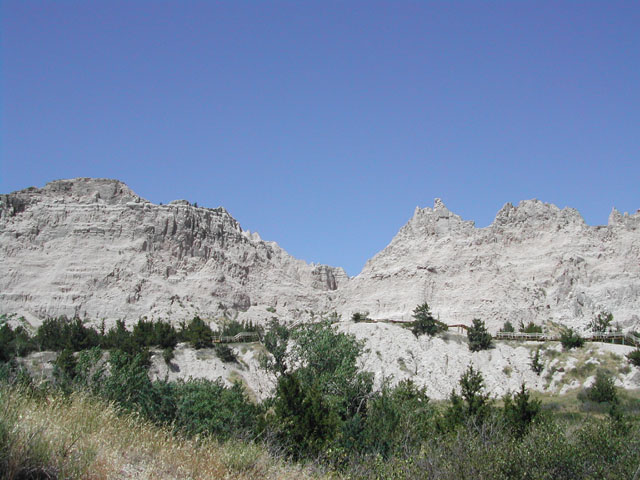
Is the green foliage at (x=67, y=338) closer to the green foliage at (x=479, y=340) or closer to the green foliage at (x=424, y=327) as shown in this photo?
the green foliage at (x=424, y=327)

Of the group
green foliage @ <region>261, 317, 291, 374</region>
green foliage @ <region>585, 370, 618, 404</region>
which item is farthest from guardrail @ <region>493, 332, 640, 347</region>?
green foliage @ <region>261, 317, 291, 374</region>

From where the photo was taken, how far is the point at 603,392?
37719 mm

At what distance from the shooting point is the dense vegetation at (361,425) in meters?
12.9

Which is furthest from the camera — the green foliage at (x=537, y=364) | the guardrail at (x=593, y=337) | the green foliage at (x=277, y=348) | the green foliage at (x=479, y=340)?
the green foliage at (x=479, y=340)

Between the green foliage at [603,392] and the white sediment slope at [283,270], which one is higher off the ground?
the white sediment slope at [283,270]

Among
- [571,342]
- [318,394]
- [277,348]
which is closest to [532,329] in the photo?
[571,342]

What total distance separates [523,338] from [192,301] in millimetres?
40985

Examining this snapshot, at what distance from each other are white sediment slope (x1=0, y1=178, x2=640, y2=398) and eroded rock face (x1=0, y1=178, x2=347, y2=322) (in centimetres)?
16

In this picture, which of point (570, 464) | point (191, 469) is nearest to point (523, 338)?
point (570, 464)

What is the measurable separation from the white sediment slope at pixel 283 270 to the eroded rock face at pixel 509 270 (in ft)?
0.45

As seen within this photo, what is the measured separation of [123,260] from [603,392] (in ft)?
194

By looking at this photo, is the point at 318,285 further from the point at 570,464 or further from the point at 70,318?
the point at 570,464

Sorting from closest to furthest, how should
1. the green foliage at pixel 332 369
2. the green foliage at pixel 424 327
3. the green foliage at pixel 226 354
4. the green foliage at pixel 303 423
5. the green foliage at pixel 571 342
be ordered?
→ 1. the green foliage at pixel 303 423
2. the green foliage at pixel 332 369
3. the green foliage at pixel 571 342
4. the green foliage at pixel 226 354
5. the green foliage at pixel 424 327

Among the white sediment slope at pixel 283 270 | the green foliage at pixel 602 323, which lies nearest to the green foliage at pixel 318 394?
the white sediment slope at pixel 283 270
